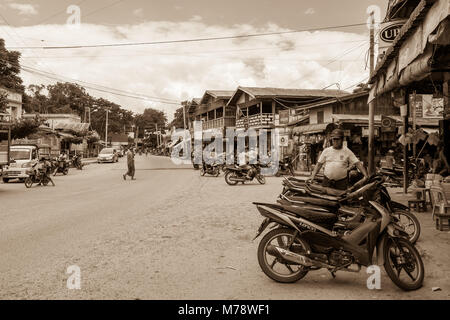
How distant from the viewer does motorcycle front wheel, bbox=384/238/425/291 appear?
5.00 metres

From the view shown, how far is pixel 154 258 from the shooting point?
6.18 meters

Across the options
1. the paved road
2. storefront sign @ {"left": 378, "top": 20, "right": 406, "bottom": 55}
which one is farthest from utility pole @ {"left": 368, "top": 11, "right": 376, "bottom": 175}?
the paved road

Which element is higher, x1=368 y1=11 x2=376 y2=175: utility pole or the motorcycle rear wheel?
x1=368 y1=11 x2=376 y2=175: utility pole

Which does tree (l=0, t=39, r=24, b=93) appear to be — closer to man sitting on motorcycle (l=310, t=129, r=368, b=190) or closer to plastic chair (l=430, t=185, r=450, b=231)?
man sitting on motorcycle (l=310, t=129, r=368, b=190)

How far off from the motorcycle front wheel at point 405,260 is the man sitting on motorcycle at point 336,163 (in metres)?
2.89

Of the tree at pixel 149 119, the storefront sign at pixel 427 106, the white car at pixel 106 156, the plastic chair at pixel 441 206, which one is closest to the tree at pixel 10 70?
the white car at pixel 106 156

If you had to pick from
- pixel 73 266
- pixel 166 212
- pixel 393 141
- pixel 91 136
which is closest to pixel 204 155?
pixel 393 141

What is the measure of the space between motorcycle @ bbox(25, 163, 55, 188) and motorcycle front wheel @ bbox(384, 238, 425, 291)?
55.9ft

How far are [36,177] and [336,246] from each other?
16.9m

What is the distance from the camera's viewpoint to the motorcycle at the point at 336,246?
5.03m

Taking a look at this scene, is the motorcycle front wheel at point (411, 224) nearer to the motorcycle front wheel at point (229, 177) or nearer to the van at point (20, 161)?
the motorcycle front wheel at point (229, 177)

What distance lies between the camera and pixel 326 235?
5.08 m

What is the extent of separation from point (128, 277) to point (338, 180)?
179 inches
